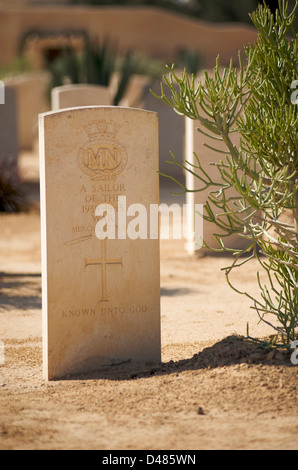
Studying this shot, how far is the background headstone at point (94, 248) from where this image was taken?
173 inches

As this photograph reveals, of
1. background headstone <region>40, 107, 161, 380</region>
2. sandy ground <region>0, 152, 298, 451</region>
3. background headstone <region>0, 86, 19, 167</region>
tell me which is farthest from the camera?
background headstone <region>0, 86, 19, 167</region>

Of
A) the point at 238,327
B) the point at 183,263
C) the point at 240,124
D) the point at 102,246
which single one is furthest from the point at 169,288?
the point at 240,124

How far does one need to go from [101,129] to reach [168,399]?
→ 172 cm

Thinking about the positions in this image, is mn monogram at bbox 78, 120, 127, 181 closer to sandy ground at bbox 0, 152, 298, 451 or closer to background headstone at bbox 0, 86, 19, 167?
sandy ground at bbox 0, 152, 298, 451

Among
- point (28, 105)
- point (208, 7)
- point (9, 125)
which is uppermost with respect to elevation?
point (208, 7)

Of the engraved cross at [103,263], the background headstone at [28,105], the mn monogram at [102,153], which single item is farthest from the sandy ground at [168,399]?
the background headstone at [28,105]

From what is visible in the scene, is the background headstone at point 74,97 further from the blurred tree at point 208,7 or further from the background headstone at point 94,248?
the blurred tree at point 208,7

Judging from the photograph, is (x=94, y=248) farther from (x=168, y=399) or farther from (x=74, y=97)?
(x=74, y=97)

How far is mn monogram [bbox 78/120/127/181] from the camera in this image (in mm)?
4461

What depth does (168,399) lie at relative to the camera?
382 centimetres

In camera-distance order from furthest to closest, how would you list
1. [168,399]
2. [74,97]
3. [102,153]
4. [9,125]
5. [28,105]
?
[28,105], [9,125], [74,97], [102,153], [168,399]

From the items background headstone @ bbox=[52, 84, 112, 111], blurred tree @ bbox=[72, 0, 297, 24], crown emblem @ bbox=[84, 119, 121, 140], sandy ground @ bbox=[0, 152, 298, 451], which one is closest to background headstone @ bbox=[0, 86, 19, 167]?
background headstone @ bbox=[52, 84, 112, 111]

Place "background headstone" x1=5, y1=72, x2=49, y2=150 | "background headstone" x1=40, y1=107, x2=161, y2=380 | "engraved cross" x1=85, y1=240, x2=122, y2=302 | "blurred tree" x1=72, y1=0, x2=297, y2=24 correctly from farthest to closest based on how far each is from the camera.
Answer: "blurred tree" x1=72, y1=0, x2=297, y2=24, "background headstone" x1=5, y1=72, x2=49, y2=150, "engraved cross" x1=85, y1=240, x2=122, y2=302, "background headstone" x1=40, y1=107, x2=161, y2=380

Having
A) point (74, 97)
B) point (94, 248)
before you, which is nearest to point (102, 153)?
point (94, 248)
